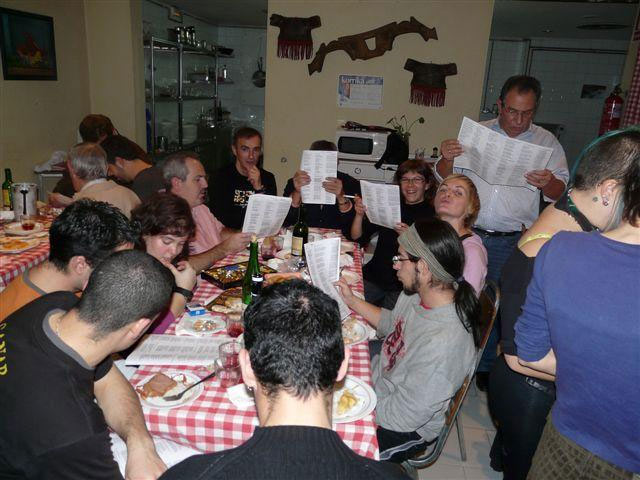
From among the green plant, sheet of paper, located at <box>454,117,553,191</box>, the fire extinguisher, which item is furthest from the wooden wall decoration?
sheet of paper, located at <box>454,117,553,191</box>

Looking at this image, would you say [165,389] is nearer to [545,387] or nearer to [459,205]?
[545,387]

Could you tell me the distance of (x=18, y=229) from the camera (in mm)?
3686

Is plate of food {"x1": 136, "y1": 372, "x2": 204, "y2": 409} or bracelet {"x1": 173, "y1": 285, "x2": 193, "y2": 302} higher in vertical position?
bracelet {"x1": 173, "y1": 285, "x2": 193, "y2": 302}

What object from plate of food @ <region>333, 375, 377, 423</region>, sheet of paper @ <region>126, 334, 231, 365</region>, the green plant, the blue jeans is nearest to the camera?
plate of food @ <region>333, 375, 377, 423</region>

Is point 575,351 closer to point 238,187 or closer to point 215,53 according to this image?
point 238,187

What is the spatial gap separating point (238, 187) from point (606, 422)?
3482 millimetres

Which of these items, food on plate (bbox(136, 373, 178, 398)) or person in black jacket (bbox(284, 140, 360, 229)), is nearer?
food on plate (bbox(136, 373, 178, 398))

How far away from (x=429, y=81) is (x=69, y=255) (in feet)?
16.2

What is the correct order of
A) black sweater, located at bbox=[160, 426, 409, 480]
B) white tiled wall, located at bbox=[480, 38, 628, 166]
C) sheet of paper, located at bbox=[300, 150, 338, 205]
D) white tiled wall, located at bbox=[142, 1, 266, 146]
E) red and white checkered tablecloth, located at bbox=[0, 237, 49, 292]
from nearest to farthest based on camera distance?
black sweater, located at bbox=[160, 426, 409, 480] < red and white checkered tablecloth, located at bbox=[0, 237, 49, 292] < sheet of paper, located at bbox=[300, 150, 338, 205] < white tiled wall, located at bbox=[142, 1, 266, 146] < white tiled wall, located at bbox=[480, 38, 628, 166]

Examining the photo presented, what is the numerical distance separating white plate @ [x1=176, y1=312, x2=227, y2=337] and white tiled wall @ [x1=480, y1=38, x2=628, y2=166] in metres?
8.21

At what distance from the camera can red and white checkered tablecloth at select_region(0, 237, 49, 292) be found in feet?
9.82

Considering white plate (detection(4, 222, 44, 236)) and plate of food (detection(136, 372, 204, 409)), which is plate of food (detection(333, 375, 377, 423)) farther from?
white plate (detection(4, 222, 44, 236))

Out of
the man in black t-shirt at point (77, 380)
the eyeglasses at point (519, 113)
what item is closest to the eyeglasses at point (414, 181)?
the eyeglasses at point (519, 113)

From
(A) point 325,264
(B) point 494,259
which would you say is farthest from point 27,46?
(B) point 494,259
